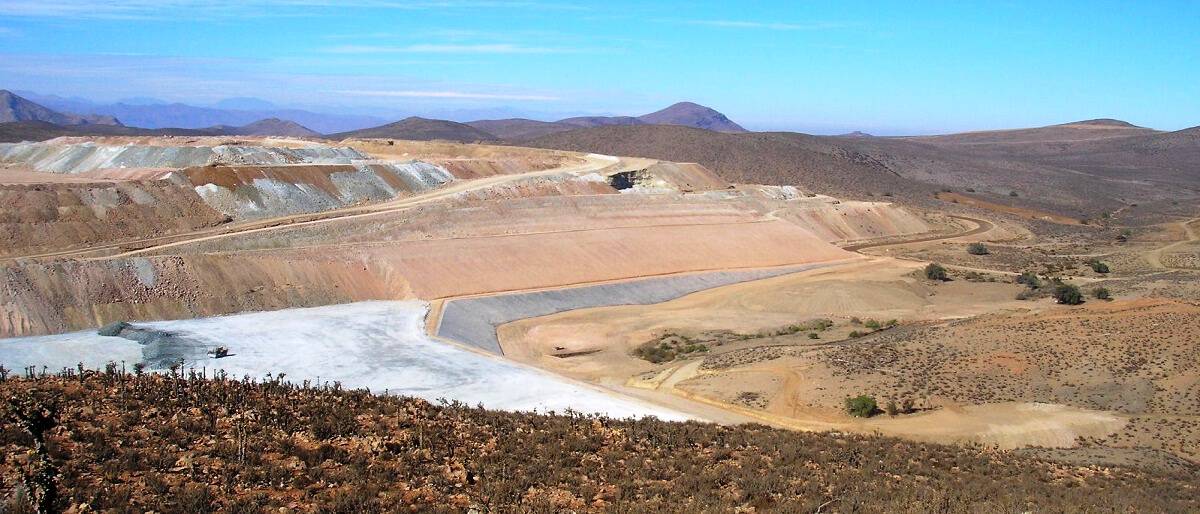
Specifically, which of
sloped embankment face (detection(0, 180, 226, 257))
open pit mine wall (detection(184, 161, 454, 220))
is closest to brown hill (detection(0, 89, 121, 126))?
open pit mine wall (detection(184, 161, 454, 220))

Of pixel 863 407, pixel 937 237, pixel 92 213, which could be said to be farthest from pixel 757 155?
pixel 863 407

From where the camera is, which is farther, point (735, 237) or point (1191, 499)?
point (735, 237)

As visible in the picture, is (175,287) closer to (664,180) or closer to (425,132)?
(664,180)

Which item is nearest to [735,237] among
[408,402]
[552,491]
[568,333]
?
[568,333]

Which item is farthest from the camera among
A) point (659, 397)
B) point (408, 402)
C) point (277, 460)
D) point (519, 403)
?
point (659, 397)

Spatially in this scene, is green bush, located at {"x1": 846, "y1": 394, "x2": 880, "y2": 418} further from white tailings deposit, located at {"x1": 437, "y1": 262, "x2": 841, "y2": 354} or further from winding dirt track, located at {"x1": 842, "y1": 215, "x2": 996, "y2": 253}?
winding dirt track, located at {"x1": 842, "y1": 215, "x2": 996, "y2": 253}

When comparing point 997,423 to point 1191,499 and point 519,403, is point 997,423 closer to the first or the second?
point 1191,499
